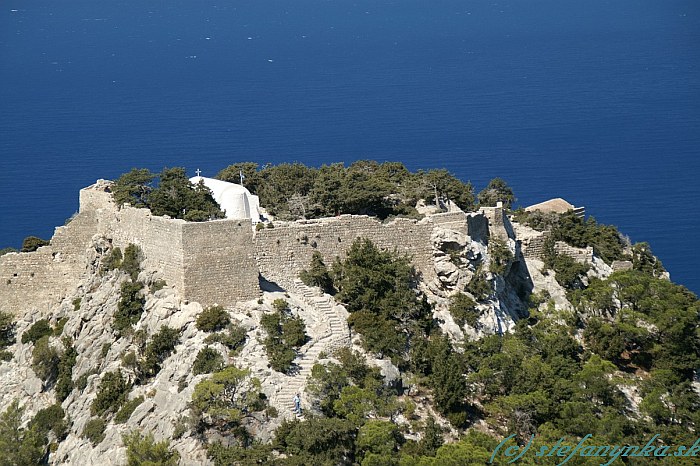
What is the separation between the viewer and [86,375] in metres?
42.3

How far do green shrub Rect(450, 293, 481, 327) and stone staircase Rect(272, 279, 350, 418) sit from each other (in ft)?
16.2

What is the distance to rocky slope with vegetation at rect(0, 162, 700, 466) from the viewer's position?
36.6 meters

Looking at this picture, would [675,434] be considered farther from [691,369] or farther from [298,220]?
[298,220]

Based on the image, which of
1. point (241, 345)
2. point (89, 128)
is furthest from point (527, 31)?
point (241, 345)

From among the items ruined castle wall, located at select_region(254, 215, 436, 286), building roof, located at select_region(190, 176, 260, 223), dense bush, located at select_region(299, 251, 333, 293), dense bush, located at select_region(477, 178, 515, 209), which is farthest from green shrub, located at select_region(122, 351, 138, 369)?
dense bush, located at select_region(477, 178, 515, 209)

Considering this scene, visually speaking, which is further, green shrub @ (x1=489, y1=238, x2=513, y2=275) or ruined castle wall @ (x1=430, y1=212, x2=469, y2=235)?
green shrub @ (x1=489, y1=238, x2=513, y2=275)

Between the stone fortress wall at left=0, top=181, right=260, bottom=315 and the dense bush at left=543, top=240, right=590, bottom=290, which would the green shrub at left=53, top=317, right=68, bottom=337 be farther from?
the dense bush at left=543, top=240, right=590, bottom=290

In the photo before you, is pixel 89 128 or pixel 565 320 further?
pixel 89 128

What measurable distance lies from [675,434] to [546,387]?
525 cm

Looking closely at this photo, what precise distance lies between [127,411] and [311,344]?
631 centimetres

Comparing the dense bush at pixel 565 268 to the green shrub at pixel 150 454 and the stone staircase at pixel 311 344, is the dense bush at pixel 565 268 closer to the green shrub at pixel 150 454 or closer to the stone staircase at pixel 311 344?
the stone staircase at pixel 311 344

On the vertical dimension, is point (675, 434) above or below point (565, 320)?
below

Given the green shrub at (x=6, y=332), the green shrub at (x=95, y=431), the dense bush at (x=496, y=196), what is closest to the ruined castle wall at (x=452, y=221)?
the dense bush at (x=496, y=196)

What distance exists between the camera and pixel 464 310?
146 ft
